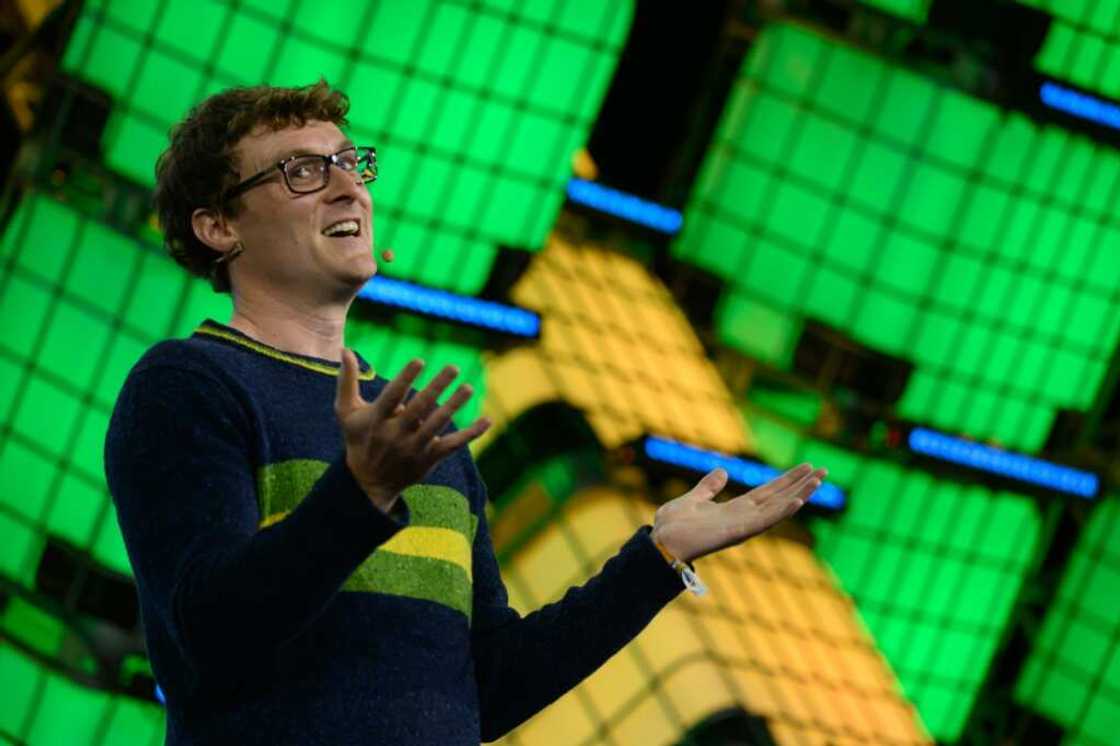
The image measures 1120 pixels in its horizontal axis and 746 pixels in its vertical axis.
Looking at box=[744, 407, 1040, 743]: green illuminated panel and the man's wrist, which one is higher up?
the man's wrist

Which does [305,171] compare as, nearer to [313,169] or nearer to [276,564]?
[313,169]

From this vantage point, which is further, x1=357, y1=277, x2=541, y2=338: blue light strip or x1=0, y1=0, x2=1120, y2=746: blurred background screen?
x1=357, y1=277, x2=541, y2=338: blue light strip

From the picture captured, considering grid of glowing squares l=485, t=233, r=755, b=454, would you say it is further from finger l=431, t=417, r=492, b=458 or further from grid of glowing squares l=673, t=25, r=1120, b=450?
finger l=431, t=417, r=492, b=458

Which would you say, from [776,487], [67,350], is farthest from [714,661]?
[776,487]

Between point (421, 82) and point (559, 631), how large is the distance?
13367 millimetres

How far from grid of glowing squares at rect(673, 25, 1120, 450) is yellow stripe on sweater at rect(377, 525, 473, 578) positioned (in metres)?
17.0

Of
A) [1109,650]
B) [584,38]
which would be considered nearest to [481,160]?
[584,38]

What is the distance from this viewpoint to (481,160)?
704 inches

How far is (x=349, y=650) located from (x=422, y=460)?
21.3 inches

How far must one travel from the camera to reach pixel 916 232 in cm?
2134

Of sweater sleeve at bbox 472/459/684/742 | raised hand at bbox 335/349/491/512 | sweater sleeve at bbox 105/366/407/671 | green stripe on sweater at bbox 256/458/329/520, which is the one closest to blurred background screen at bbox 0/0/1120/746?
sweater sleeve at bbox 472/459/684/742

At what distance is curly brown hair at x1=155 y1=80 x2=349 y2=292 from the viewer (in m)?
4.18

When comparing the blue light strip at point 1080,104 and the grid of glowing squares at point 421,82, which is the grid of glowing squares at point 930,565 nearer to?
the blue light strip at point 1080,104

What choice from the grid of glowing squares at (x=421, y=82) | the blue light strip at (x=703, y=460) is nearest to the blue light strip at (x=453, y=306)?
the grid of glowing squares at (x=421, y=82)
